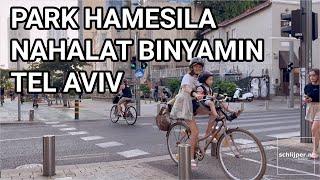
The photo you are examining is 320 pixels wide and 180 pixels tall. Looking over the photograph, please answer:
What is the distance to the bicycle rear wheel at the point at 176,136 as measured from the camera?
7.30 meters

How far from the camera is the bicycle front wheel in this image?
595 cm

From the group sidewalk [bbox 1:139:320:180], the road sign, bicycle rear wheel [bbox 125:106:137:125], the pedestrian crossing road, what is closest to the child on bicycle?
the pedestrian crossing road

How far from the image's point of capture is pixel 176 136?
765 centimetres

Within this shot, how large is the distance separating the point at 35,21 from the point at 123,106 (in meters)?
5.15

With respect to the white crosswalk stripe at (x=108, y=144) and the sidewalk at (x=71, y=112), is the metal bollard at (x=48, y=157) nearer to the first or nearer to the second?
the white crosswalk stripe at (x=108, y=144)

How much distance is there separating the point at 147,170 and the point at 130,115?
9.42m

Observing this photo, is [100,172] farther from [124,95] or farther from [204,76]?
[124,95]

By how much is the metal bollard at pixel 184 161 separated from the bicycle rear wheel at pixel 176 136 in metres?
1.32

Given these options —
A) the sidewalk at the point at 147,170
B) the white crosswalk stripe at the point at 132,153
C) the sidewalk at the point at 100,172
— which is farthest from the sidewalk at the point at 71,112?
the sidewalk at the point at 100,172

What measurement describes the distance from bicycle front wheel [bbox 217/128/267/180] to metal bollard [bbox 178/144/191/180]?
2.67 feet

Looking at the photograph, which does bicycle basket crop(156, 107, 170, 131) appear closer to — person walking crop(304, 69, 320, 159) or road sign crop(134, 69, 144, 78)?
person walking crop(304, 69, 320, 159)

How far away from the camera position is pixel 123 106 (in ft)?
54.7

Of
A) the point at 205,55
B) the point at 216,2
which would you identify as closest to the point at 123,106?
the point at 205,55

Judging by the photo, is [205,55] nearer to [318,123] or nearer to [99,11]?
[99,11]
